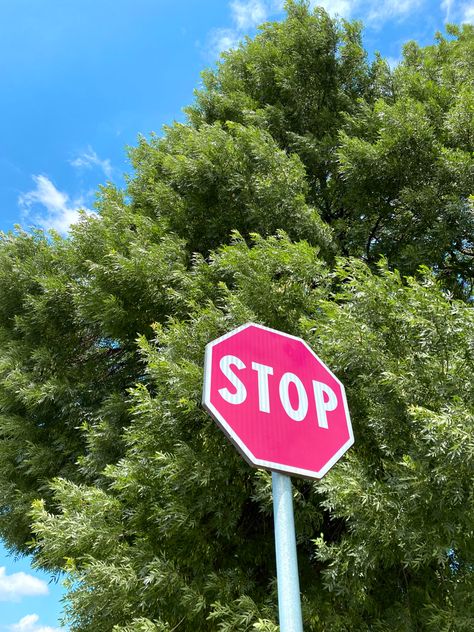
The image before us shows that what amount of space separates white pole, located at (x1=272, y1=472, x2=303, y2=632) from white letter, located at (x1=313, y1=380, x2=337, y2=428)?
0.33m

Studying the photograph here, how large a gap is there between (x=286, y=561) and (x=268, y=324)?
3952mm

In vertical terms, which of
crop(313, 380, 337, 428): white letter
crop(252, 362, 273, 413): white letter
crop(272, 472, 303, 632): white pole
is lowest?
crop(272, 472, 303, 632): white pole

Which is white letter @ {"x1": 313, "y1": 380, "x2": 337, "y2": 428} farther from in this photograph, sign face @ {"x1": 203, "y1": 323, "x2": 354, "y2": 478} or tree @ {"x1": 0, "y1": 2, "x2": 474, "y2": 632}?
tree @ {"x1": 0, "y1": 2, "x2": 474, "y2": 632}

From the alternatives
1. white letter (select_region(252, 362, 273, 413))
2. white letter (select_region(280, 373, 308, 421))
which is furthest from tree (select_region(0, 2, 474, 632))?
white letter (select_region(252, 362, 273, 413))

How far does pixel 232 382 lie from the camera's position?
163 cm

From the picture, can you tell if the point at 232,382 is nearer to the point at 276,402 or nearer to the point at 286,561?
the point at 276,402

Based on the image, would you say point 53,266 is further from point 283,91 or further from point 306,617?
point 306,617

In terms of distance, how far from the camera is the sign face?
1.51 meters

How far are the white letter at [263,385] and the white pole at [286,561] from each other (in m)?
0.23

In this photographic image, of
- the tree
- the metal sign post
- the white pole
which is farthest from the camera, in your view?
the tree

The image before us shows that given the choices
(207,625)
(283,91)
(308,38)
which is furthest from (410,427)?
(308,38)

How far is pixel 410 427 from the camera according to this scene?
12.5ft

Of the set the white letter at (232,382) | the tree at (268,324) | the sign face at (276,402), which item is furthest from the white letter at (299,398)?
the tree at (268,324)

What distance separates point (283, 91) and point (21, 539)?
32.1 ft
